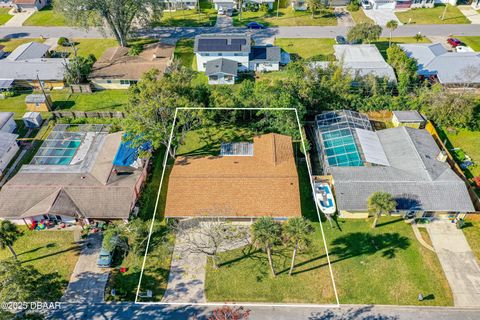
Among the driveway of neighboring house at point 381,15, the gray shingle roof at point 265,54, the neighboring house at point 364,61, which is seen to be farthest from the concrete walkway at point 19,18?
the driveway of neighboring house at point 381,15

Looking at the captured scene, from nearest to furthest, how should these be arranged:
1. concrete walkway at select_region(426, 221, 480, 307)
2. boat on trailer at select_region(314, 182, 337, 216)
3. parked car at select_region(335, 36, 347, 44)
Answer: concrete walkway at select_region(426, 221, 480, 307)
boat on trailer at select_region(314, 182, 337, 216)
parked car at select_region(335, 36, 347, 44)

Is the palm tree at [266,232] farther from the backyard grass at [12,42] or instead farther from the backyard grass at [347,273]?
the backyard grass at [12,42]

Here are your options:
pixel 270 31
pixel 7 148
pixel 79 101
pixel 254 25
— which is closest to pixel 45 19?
pixel 79 101

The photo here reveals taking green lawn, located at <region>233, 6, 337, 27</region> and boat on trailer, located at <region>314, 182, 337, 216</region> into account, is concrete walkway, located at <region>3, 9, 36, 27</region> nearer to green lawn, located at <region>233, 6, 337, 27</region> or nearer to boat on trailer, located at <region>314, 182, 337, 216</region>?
green lawn, located at <region>233, 6, 337, 27</region>

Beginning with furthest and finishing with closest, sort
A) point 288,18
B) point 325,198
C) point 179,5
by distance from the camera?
1. point 179,5
2. point 288,18
3. point 325,198

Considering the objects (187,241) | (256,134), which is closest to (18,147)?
(187,241)

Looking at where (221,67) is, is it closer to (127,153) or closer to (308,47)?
(308,47)

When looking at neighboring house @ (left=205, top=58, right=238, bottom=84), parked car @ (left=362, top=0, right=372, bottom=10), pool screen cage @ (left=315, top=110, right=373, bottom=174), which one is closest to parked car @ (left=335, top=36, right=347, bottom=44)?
parked car @ (left=362, top=0, right=372, bottom=10)
